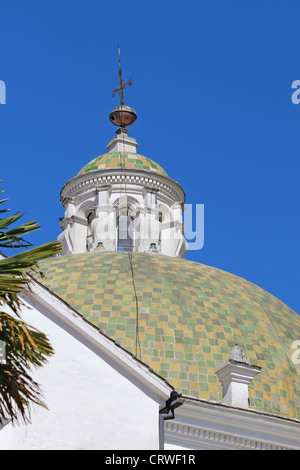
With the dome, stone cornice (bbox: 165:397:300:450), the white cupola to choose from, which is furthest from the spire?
stone cornice (bbox: 165:397:300:450)

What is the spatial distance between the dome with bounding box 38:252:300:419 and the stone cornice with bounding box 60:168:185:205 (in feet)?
18.4

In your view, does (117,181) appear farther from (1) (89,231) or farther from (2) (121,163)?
(1) (89,231)

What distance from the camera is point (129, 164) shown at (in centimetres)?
3269

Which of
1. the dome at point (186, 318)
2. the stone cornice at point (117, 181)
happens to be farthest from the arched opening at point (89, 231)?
the dome at point (186, 318)

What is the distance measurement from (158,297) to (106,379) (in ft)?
27.6

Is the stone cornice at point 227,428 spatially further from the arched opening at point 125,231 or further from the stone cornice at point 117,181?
the stone cornice at point 117,181

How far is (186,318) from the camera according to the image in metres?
23.2

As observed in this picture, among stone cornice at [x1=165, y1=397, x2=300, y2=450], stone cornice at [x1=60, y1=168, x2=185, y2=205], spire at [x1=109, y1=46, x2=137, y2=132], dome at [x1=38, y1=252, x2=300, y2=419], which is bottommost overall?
stone cornice at [x1=165, y1=397, x2=300, y2=450]

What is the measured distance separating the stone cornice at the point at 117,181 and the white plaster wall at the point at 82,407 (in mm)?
16510

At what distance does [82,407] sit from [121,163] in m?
18.2

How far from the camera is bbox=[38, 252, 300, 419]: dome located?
21828mm

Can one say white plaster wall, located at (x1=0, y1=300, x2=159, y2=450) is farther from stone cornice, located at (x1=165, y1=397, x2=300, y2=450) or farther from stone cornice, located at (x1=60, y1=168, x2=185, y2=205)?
stone cornice, located at (x1=60, y1=168, x2=185, y2=205)

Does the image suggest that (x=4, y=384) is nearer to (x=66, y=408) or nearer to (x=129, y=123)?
(x=66, y=408)

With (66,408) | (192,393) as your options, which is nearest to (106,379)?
(66,408)
